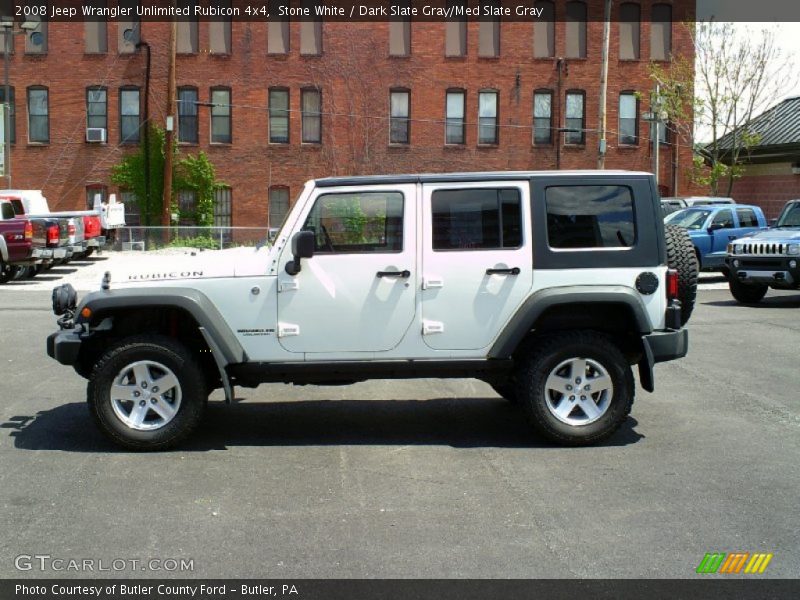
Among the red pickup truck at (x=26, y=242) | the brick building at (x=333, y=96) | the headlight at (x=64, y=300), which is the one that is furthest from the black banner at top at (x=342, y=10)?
the headlight at (x=64, y=300)

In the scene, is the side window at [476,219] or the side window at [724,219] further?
the side window at [724,219]

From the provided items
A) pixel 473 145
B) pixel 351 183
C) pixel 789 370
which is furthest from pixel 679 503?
pixel 473 145

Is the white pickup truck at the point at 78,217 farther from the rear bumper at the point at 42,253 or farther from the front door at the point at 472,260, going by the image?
the front door at the point at 472,260

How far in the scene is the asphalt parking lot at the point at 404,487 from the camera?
526 cm

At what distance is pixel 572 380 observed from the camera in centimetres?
756

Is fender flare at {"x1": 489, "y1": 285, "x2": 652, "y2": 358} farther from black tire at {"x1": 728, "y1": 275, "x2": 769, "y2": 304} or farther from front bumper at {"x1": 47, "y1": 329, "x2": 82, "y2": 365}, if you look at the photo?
black tire at {"x1": 728, "y1": 275, "x2": 769, "y2": 304}

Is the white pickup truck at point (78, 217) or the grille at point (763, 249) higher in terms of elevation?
the white pickup truck at point (78, 217)

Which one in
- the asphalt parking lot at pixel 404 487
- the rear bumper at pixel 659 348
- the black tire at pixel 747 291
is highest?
the rear bumper at pixel 659 348

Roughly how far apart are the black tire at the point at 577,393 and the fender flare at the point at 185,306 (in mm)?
2118

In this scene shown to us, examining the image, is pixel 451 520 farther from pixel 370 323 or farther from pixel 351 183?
pixel 351 183

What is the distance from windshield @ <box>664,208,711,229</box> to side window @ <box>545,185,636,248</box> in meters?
17.5

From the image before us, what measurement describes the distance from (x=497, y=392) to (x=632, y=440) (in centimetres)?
189

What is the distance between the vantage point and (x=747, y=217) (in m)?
25.2
